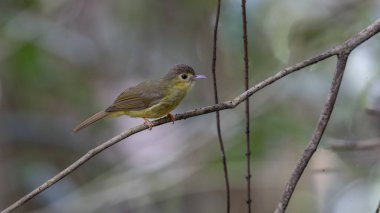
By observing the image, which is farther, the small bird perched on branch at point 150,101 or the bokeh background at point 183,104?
the bokeh background at point 183,104

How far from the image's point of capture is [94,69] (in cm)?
662

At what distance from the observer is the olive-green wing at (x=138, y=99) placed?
3.49 metres

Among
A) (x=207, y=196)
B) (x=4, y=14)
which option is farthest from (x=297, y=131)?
(x=4, y=14)

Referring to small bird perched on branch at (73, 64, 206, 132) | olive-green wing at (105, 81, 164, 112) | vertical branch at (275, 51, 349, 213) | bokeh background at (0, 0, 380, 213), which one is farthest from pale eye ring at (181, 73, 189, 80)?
vertical branch at (275, 51, 349, 213)

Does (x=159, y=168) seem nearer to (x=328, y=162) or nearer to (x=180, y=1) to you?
(x=328, y=162)

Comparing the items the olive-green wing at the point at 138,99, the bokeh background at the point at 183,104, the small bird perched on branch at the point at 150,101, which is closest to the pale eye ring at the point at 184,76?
the small bird perched on branch at the point at 150,101

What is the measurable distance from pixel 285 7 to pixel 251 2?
25cm

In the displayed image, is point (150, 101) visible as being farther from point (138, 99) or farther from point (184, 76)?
point (184, 76)

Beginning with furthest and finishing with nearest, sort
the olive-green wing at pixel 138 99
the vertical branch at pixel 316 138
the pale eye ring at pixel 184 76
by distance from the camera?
the pale eye ring at pixel 184 76, the olive-green wing at pixel 138 99, the vertical branch at pixel 316 138

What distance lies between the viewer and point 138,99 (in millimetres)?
3564

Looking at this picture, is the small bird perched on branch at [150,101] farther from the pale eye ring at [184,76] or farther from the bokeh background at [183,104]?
the bokeh background at [183,104]

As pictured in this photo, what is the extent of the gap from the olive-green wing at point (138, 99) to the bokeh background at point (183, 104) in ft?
1.93

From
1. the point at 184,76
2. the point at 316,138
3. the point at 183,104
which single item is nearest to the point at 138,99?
the point at 184,76

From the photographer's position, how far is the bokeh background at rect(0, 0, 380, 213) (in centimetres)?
383
